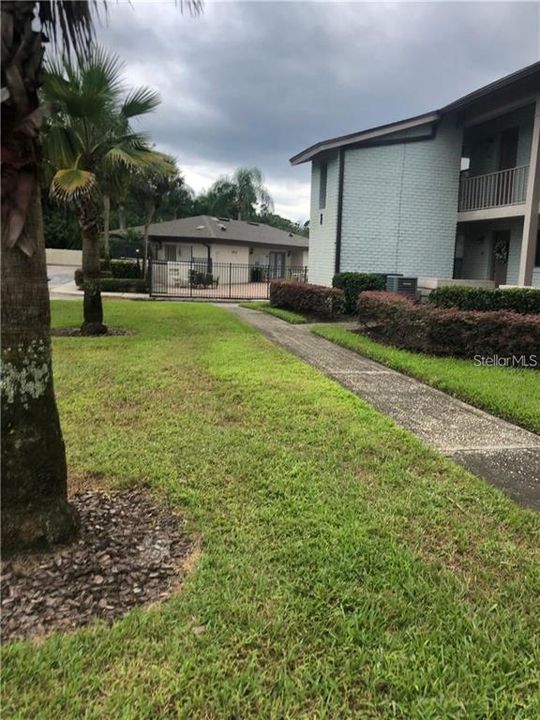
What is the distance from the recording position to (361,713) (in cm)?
198

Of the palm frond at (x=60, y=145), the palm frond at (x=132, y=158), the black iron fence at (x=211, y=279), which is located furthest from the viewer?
the black iron fence at (x=211, y=279)

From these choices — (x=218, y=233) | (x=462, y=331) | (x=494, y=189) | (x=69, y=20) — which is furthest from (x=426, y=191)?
(x=218, y=233)

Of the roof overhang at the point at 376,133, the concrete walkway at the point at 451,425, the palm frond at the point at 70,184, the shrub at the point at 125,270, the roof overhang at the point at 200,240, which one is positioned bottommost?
the concrete walkway at the point at 451,425

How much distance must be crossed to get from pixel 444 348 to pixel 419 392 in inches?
98.6

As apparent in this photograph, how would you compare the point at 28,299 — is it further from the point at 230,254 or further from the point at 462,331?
the point at 230,254

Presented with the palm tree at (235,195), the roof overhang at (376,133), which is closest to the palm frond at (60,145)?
the roof overhang at (376,133)

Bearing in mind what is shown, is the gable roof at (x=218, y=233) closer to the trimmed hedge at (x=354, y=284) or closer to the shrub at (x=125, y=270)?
the shrub at (x=125, y=270)

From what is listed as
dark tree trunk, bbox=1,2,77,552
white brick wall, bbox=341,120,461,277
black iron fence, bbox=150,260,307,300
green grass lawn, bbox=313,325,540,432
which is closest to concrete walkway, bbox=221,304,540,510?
green grass lawn, bbox=313,325,540,432

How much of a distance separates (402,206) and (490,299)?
6421mm

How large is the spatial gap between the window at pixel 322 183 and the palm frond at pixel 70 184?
9.67 metres

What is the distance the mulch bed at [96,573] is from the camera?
8.09 ft

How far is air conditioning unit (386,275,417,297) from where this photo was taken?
1480 centimetres

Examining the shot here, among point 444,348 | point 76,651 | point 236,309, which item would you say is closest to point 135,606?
point 76,651

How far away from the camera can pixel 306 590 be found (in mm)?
2654
